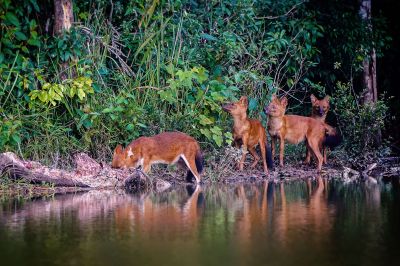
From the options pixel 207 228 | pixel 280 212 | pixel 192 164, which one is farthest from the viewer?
pixel 192 164

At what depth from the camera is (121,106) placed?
51.2ft

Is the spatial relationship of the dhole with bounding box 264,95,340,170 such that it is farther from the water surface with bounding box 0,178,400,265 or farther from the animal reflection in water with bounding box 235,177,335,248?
the water surface with bounding box 0,178,400,265

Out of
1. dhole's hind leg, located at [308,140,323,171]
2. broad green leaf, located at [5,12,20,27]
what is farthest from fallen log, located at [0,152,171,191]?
dhole's hind leg, located at [308,140,323,171]

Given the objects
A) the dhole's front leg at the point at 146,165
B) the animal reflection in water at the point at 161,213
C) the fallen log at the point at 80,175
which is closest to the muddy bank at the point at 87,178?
the fallen log at the point at 80,175

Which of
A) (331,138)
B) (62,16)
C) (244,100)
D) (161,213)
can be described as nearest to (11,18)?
(62,16)

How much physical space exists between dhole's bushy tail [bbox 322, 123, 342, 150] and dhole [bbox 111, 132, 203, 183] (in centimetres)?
359

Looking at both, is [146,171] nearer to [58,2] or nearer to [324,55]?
[58,2]

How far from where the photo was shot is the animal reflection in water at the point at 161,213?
1031cm

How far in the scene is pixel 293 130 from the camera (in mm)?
17391

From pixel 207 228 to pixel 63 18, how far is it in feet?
23.1

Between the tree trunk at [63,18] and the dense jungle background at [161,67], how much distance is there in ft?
0.08

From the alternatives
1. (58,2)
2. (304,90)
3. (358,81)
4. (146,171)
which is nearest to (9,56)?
(58,2)

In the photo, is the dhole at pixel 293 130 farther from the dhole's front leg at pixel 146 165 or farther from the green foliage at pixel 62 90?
the green foliage at pixel 62 90

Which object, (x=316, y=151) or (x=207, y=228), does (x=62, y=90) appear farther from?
(x=207, y=228)
